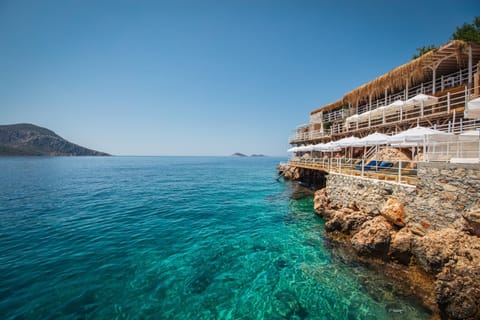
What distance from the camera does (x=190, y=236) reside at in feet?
31.7

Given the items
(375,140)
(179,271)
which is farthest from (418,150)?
(179,271)

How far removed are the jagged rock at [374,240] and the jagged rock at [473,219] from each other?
2215 millimetres

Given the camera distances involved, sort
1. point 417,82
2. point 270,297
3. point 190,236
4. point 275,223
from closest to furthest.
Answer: point 270,297 → point 190,236 → point 275,223 → point 417,82

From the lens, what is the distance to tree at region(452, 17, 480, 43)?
12998mm

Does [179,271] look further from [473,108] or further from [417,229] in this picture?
[473,108]

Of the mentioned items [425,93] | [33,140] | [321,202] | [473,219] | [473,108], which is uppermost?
[33,140]

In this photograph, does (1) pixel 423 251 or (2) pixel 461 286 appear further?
(1) pixel 423 251

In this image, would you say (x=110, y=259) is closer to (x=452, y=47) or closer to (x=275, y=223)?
(x=275, y=223)

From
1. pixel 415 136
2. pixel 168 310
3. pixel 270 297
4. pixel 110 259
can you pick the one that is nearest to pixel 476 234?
pixel 415 136

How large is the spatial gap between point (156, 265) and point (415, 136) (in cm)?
1399

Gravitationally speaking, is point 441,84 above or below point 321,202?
above

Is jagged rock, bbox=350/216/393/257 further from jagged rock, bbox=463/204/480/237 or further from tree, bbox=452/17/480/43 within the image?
tree, bbox=452/17/480/43

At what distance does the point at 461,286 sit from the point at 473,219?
2.39 meters

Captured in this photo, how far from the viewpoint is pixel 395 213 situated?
8141 millimetres
